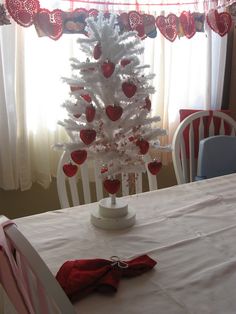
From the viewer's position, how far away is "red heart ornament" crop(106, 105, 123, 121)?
3.17 ft

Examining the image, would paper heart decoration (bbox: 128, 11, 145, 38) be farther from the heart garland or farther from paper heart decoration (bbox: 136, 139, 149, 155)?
paper heart decoration (bbox: 136, 139, 149, 155)

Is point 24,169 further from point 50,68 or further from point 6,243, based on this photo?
point 6,243

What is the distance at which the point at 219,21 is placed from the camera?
7.02ft

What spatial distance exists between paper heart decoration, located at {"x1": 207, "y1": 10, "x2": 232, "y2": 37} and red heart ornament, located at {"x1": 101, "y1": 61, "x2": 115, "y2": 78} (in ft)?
4.64

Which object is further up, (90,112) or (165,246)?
(90,112)

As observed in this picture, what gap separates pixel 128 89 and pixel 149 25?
110 cm

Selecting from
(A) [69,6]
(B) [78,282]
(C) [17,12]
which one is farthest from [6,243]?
(A) [69,6]

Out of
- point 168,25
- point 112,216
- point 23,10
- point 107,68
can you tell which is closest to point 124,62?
point 107,68

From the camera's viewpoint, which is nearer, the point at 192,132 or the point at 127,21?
the point at 192,132

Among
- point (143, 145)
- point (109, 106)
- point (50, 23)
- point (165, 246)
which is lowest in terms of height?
point (165, 246)

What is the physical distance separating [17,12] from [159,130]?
935 millimetres

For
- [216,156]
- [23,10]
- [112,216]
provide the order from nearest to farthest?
[112,216], [23,10], [216,156]

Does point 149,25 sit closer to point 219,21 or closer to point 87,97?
point 219,21

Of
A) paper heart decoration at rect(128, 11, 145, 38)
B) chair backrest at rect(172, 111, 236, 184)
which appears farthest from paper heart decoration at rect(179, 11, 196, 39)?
chair backrest at rect(172, 111, 236, 184)
